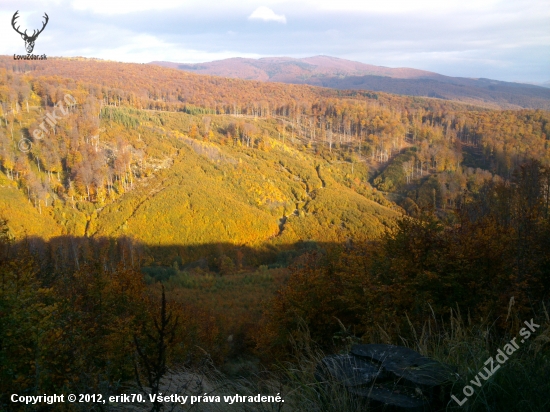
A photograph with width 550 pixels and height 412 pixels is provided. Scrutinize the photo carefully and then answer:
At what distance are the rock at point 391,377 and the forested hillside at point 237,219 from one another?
32.9 inches

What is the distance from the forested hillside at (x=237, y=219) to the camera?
9.12 metres

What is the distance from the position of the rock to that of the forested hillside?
0.84 m

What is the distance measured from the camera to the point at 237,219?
73.4 m

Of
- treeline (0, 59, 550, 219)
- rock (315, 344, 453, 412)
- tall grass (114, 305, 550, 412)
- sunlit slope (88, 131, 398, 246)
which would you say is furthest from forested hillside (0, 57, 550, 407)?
rock (315, 344, 453, 412)

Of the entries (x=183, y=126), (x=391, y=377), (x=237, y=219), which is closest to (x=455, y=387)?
(x=391, y=377)

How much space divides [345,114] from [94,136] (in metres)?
77.2

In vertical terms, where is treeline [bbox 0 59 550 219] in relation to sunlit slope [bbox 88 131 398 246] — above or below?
above

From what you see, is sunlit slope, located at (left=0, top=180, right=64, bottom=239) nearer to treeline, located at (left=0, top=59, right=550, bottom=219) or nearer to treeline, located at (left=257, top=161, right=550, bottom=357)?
treeline, located at (left=0, top=59, right=550, bottom=219)

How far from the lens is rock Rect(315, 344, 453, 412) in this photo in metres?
3.38

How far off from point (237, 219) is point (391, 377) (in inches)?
2765

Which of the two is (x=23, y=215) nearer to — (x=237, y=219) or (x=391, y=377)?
(x=237, y=219)

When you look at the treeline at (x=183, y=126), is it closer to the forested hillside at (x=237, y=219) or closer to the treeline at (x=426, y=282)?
the forested hillside at (x=237, y=219)

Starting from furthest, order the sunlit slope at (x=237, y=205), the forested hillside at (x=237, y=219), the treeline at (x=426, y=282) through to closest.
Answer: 1. the sunlit slope at (x=237, y=205)
2. the forested hillside at (x=237, y=219)
3. the treeline at (x=426, y=282)

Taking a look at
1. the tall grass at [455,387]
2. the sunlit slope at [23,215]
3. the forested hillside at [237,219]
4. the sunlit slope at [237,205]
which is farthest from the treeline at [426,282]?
the sunlit slope at [23,215]
